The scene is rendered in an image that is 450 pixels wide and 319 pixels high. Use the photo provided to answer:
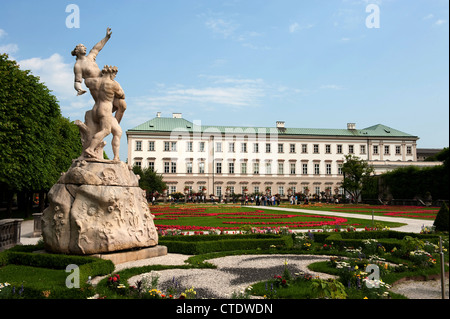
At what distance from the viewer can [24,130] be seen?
18.8 meters

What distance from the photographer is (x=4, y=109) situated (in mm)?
17719

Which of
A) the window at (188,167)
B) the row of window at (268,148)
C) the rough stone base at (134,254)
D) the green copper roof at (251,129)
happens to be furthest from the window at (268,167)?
the rough stone base at (134,254)

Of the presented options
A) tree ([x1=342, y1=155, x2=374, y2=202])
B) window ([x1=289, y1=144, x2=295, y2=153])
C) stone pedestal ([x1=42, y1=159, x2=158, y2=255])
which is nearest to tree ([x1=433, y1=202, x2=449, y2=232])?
stone pedestal ([x1=42, y1=159, x2=158, y2=255])

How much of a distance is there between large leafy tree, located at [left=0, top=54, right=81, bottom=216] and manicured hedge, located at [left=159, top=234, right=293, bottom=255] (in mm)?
12140

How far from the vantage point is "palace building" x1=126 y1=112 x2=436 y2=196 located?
5497 cm

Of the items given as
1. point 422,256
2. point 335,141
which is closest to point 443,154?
point 335,141

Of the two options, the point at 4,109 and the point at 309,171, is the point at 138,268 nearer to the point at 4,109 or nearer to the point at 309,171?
the point at 4,109

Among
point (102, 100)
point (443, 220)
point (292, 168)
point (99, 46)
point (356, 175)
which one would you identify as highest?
point (99, 46)

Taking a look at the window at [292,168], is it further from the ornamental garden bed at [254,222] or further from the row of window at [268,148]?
the ornamental garden bed at [254,222]

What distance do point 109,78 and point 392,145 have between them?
61930mm

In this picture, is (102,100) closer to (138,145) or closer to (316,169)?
(138,145)

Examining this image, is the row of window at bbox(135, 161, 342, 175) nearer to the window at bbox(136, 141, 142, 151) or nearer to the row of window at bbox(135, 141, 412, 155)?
the window at bbox(136, 141, 142, 151)

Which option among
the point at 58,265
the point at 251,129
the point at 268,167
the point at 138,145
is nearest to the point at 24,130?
the point at 58,265

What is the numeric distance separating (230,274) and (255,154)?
169 feet
